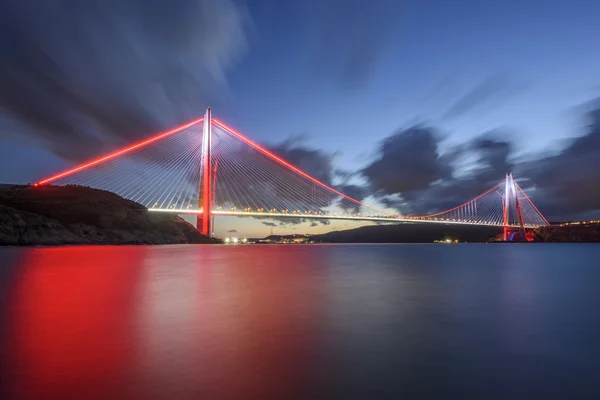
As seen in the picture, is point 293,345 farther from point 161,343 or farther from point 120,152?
point 120,152

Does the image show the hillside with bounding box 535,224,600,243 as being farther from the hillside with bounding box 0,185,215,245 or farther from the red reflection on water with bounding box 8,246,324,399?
the red reflection on water with bounding box 8,246,324,399

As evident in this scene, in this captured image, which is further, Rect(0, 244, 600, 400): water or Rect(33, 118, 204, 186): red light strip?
Rect(33, 118, 204, 186): red light strip

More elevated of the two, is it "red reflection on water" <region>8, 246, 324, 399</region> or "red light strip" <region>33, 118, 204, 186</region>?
"red light strip" <region>33, 118, 204, 186</region>

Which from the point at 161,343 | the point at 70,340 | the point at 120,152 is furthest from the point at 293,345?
the point at 120,152

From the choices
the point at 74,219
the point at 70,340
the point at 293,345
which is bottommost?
the point at 293,345

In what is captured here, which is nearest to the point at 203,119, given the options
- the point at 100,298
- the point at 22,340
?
the point at 100,298

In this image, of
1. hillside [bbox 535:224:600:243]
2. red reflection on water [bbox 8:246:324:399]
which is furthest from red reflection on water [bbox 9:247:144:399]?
hillside [bbox 535:224:600:243]
